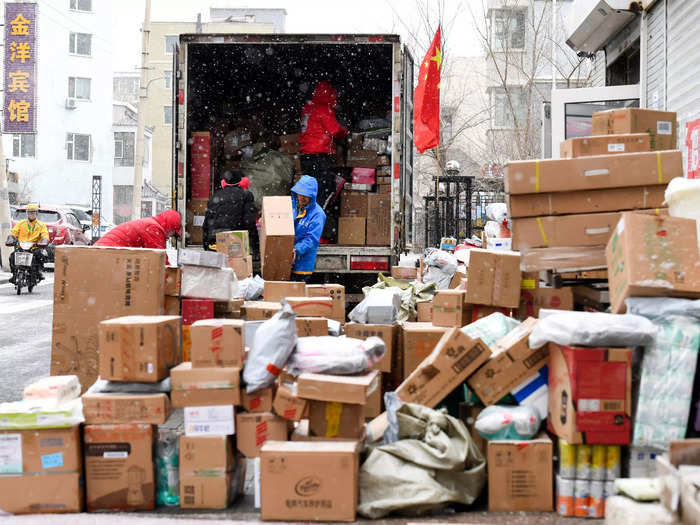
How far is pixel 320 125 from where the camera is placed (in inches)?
422

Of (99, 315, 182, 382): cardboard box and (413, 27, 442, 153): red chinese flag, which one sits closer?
(99, 315, 182, 382): cardboard box

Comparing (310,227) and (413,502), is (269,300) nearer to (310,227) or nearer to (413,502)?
(310,227)

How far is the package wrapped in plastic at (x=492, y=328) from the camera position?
5.22m

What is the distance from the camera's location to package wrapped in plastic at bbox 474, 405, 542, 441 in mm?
4367

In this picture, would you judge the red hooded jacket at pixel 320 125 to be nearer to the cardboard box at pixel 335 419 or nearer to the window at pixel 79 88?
the cardboard box at pixel 335 419

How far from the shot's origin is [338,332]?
6.26m

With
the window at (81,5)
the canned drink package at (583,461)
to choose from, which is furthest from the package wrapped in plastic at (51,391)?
the window at (81,5)

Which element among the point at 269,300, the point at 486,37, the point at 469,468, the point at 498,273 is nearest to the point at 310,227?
the point at 269,300

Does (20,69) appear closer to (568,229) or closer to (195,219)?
(195,219)

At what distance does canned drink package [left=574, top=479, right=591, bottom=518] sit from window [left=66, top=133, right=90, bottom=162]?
43.3 meters

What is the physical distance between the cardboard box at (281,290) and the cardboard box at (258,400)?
2.79 m

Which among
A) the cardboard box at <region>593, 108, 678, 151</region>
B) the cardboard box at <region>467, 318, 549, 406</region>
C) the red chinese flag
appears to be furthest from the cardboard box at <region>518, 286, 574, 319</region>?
the red chinese flag

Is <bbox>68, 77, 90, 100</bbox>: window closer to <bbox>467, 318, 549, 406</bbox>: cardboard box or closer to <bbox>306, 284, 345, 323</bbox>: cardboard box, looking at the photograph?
<bbox>306, 284, 345, 323</bbox>: cardboard box

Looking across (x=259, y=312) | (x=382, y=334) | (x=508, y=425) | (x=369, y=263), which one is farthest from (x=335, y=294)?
(x=508, y=425)
